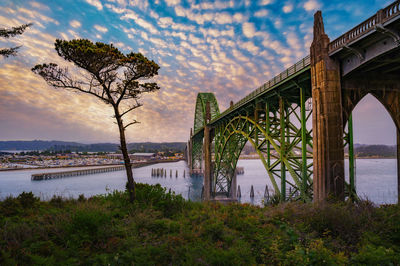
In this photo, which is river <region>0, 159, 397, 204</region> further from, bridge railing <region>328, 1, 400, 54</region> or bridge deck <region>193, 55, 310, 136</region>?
bridge railing <region>328, 1, 400, 54</region>

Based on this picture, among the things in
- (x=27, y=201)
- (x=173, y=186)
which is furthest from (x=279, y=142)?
(x=173, y=186)

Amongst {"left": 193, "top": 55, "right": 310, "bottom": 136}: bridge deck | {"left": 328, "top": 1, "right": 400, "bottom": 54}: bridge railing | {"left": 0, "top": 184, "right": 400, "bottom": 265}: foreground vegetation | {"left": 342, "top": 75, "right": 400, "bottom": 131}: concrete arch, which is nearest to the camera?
{"left": 0, "top": 184, "right": 400, "bottom": 265}: foreground vegetation

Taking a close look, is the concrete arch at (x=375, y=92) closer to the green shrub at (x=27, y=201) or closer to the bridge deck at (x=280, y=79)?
the bridge deck at (x=280, y=79)

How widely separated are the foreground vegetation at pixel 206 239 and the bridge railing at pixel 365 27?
23.7ft

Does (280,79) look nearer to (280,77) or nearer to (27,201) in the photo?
(280,77)

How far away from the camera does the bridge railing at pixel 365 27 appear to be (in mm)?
7844

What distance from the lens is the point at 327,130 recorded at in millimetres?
10805

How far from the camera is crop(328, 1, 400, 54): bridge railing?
25.7ft

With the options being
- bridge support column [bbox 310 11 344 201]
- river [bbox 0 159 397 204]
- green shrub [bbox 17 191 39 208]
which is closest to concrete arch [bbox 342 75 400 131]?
bridge support column [bbox 310 11 344 201]

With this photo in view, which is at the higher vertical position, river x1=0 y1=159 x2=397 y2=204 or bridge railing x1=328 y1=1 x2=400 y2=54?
bridge railing x1=328 y1=1 x2=400 y2=54

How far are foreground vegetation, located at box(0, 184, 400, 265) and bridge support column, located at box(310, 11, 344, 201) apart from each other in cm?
232

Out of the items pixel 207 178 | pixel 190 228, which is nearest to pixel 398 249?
pixel 190 228

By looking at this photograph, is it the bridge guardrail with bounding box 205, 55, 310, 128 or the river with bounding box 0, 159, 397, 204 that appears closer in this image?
the bridge guardrail with bounding box 205, 55, 310, 128

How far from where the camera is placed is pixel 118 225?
22.7ft
